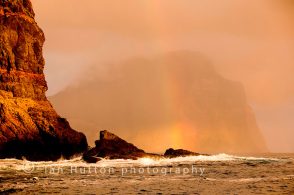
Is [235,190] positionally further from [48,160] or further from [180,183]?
[48,160]

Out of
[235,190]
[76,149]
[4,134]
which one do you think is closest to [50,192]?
[235,190]

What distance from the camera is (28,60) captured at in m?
70.6

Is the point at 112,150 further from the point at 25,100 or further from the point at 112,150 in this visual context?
the point at 25,100

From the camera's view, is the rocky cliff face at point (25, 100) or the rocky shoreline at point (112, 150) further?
the rocky shoreline at point (112, 150)

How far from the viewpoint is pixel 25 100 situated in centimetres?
6575

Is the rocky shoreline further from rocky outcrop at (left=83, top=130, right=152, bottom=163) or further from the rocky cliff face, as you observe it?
the rocky cliff face

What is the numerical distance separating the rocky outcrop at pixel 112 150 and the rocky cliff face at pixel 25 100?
16.8 ft

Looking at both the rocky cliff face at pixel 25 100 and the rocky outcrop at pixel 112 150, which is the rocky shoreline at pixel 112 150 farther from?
the rocky cliff face at pixel 25 100

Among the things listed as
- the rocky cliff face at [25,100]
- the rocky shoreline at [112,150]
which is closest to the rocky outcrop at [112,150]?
the rocky shoreline at [112,150]

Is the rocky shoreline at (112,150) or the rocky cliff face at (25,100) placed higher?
the rocky cliff face at (25,100)

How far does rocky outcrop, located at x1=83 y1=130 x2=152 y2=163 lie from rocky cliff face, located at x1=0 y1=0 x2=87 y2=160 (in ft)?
16.8

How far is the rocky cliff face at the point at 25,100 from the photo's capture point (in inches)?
2250

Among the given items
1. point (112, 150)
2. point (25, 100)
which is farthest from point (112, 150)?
point (25, 100)

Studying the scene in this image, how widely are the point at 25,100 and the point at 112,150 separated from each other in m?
16.8
